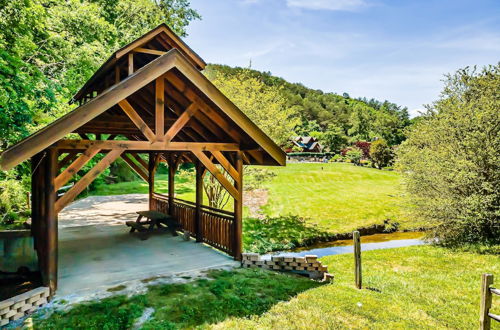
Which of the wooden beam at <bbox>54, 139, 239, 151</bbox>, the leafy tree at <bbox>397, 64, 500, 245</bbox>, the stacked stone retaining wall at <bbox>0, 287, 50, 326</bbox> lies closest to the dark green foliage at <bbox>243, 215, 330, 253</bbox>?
the leafy tree at <bbox>397, 64, 500, 245</bbox>

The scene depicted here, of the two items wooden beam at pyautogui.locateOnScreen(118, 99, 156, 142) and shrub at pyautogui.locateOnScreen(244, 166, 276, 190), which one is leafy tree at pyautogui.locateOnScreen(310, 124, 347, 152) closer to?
shrub at pyautogui.locateOnScreen(244, 166, 276, 190)

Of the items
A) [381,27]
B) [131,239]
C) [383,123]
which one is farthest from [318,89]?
[131,239]

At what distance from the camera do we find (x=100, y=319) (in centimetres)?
453

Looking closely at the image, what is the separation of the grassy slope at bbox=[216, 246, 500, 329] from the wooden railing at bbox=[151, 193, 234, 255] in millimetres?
2466

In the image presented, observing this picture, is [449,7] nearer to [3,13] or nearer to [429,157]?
[429,157]

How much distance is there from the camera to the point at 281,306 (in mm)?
5234

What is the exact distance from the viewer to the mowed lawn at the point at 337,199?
16.9 m

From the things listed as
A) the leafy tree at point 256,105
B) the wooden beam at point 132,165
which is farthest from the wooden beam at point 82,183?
the leafy tree at point 256,105

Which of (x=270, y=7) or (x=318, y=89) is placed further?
(x=318, y=89)

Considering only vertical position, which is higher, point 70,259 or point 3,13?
point 3,13

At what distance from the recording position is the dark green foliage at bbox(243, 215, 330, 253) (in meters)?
13.0

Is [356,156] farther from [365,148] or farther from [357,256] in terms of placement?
[357,256]

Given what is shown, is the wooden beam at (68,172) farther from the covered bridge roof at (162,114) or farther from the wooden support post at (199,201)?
the wooden support post at (199,201)

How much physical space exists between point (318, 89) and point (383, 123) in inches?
3645
